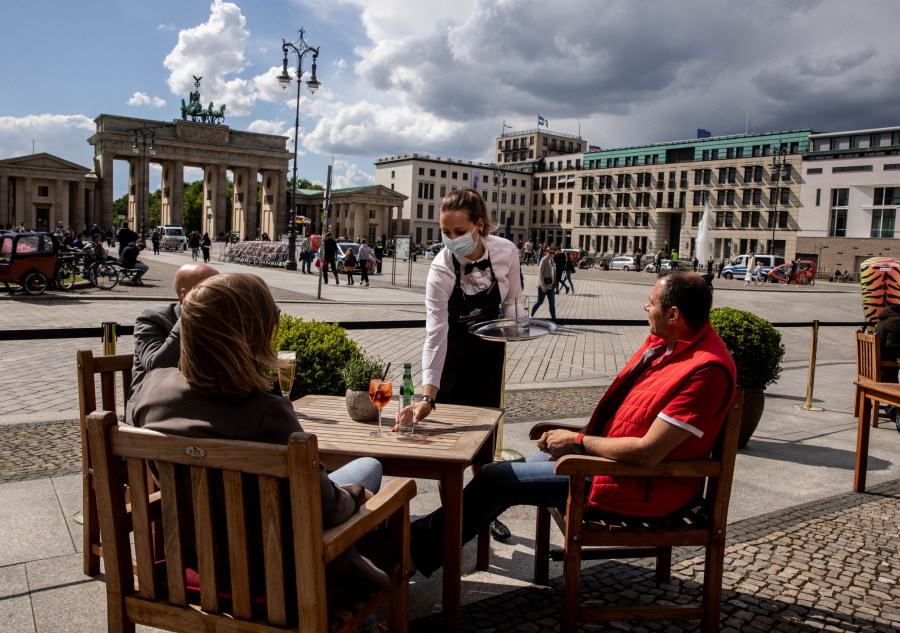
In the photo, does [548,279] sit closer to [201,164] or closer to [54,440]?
[54,440]

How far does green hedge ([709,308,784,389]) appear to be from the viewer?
5438 millimetres

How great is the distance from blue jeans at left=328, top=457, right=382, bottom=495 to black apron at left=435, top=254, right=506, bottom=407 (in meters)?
1.07

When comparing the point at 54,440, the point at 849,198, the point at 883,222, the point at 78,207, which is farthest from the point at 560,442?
the point at 78,207

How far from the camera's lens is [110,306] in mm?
15031

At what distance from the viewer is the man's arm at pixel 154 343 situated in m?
2.82

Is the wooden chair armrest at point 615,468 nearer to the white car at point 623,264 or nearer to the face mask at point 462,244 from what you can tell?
the face mask at point 462,244

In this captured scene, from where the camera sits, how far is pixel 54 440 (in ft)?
16.5

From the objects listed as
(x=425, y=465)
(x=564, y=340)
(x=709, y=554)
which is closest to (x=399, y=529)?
(x=425, y=465)

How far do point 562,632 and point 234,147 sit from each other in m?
87.2

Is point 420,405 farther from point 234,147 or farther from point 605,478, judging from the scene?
point 234,147

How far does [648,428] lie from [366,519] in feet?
3.69

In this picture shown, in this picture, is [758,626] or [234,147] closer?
[758,626]

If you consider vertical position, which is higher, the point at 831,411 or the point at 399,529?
the point at 399,529

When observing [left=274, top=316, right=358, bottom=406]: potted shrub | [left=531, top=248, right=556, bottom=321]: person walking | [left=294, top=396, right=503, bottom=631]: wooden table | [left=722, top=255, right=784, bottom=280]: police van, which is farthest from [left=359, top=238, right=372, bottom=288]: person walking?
[left=722, top=255, right=784, bottom=280]: police van
